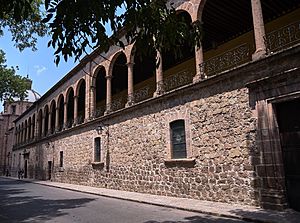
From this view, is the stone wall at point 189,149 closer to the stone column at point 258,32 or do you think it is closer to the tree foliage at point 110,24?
the stone column at point 258,32

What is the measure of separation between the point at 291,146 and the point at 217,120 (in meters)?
2.59

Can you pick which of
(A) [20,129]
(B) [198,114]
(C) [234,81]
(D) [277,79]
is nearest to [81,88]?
(B) [198,114]

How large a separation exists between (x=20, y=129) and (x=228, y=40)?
39.1 meters

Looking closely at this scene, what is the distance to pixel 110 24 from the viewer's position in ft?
10.4

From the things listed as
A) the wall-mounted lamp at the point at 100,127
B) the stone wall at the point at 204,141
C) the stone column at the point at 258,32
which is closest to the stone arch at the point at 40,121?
the wall-mounted lamp at the point at 100,127

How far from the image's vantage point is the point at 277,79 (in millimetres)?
7695

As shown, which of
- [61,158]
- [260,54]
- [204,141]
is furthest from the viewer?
[61,158]

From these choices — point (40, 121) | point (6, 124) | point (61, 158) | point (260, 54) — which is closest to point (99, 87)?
point (61, 158)

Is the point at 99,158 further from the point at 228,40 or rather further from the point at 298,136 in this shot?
the point at 298,136

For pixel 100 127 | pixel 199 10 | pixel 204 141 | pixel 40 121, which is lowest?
pixel 204 141

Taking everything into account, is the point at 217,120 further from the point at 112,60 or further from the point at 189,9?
the point at 112,60

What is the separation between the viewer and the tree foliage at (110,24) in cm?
291

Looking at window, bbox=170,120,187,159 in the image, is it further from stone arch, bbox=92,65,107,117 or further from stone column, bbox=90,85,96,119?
stone column, bbox=90,85,96,119

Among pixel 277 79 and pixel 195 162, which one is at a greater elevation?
pixel 277 79
